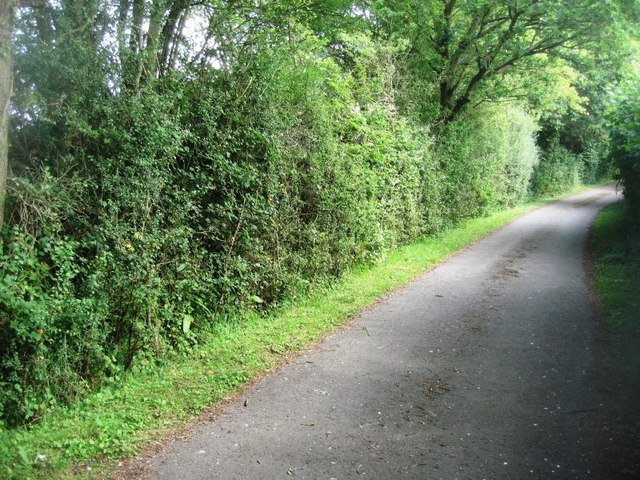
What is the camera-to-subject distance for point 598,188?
133 feet

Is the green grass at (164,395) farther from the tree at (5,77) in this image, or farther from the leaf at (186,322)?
the tree at (5,77)

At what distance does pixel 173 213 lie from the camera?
21.2 ft

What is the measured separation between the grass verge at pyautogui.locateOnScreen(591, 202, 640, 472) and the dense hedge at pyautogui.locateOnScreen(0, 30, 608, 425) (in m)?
4.72

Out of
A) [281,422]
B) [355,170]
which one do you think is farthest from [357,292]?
[281,422]

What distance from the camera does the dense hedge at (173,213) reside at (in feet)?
16.4

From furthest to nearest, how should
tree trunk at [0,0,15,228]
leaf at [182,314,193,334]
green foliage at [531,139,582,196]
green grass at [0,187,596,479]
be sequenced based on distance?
green foliage at [531,139,582,196], leaf at [182,314,193,334], tree trunk at [0,0,15,228], green grass at [0,187,596,479]

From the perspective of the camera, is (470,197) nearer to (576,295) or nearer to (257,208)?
(576,295)

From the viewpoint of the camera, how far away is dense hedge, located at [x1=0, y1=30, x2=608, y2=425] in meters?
4.98

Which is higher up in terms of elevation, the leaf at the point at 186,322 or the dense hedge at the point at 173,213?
the dense hedge at the point at 173,213

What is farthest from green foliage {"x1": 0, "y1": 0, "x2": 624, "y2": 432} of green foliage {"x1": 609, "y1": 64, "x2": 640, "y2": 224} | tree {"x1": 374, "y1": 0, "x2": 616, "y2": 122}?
tree {"x1": 374, "y1": 0, "x2": 616, "y2": 122}

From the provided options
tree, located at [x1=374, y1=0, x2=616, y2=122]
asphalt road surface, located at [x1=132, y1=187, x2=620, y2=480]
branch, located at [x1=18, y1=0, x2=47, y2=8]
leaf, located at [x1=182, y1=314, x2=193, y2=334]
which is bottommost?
asphalt road surface, located at [x1=132, y1=187, x2=620, y2=480]

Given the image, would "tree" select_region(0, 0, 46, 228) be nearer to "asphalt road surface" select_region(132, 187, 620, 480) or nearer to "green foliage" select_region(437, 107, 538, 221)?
"asphalt road surface" select_region(132, 187, 620, 480)

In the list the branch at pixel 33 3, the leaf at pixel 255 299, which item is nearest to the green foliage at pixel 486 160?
the leaf at pixel 255 299

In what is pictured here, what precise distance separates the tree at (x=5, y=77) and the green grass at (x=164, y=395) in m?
2.03
